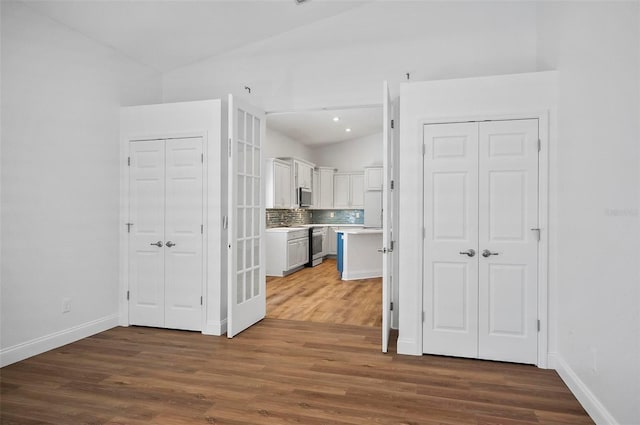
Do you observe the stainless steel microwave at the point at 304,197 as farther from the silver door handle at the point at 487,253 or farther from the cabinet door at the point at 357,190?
the silver door handle at the point at 487,253

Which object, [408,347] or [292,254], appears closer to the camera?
[408,347]

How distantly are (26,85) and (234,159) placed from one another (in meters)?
1.85

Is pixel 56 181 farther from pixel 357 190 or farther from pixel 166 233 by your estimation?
pixel 357 190

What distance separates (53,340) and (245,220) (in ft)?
6.87

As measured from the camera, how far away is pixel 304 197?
9352 mm

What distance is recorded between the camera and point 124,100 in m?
4.40

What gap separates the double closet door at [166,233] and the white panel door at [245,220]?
0.42 meters

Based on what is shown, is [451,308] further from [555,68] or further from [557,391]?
[555,68]

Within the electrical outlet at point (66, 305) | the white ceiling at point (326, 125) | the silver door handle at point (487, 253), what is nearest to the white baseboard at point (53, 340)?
the electrical outlet at point (66, 305)

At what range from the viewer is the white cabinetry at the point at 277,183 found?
8.00 m

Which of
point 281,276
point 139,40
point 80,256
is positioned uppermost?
point 139,40

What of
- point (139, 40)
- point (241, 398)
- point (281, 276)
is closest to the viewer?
point (241, 398)

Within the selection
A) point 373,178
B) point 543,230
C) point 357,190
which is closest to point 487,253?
point 543,230

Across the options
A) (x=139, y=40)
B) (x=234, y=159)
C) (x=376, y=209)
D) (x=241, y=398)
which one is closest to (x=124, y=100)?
(x=139, y=40)
